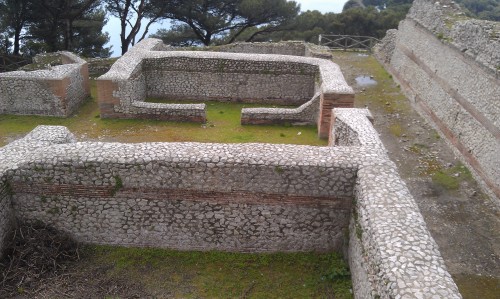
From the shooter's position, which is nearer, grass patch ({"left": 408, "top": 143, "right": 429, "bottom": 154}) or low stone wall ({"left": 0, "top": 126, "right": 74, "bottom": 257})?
low stone wall ({"left": 0, "top": 126, "right": 74, "bottom": 257})

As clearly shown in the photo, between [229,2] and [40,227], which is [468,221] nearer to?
[40,227]

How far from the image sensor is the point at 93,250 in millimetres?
6895

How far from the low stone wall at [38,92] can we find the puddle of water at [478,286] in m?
10.9

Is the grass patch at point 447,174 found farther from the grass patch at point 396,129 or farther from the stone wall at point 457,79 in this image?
the grass patch at point 396,129

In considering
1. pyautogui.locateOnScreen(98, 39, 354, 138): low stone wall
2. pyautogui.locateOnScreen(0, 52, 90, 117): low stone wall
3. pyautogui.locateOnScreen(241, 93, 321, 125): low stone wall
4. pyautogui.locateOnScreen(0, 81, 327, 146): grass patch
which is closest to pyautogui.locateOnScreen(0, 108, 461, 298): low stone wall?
pyautogui.locateOnScreen(0, 81, 327, 146): grass patch

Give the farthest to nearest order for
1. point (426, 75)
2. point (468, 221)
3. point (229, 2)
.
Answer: point (229, 2), point (426, 75), point (468, 221)

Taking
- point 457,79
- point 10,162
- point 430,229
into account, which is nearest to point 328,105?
point 457,79

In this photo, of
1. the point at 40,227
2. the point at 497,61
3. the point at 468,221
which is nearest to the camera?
the point at 40,227

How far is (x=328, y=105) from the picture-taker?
10.8m

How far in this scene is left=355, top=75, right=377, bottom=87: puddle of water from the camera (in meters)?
16.2

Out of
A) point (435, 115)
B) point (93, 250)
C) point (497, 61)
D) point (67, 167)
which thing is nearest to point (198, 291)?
point (93, 250)

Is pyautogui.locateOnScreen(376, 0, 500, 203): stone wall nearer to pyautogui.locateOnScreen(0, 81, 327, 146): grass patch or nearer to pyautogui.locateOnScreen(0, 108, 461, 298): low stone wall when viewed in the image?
pyautogui.locateOnScreen(0, 81, 327, 146): grass patch

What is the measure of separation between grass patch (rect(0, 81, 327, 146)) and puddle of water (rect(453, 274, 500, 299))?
16.4 ft

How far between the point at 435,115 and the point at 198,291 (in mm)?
9306
